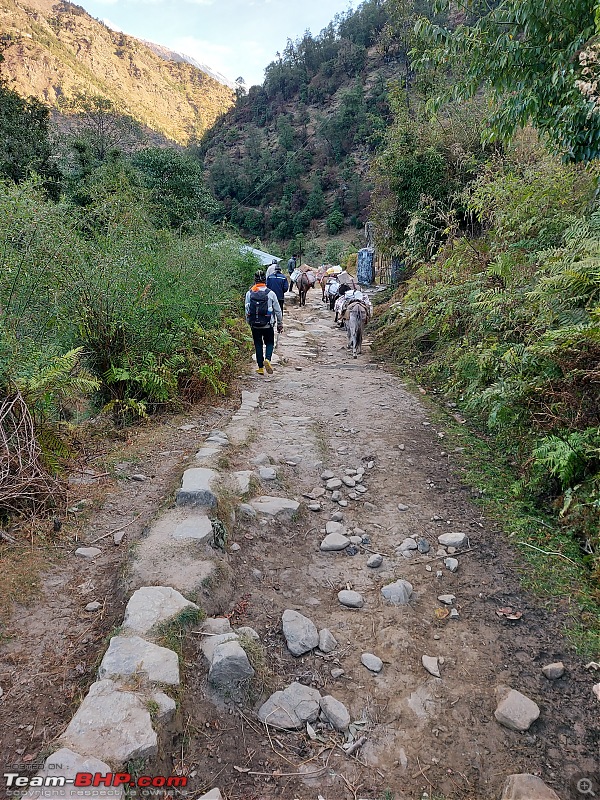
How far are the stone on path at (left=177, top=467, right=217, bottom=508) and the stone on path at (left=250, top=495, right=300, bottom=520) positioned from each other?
41 centimetres

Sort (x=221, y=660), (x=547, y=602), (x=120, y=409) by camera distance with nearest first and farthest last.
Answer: (x=221, y=660)
(x=547, y=602)
(x=120, y=409)

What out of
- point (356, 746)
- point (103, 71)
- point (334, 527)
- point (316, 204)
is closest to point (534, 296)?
point (334, 527)

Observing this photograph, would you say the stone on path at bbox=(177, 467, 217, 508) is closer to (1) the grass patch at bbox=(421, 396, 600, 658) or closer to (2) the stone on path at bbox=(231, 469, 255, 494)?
(2) the stone on path at bbox=(231, 469, 255, 494)

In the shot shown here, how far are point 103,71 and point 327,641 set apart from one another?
129107mm

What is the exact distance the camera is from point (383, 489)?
4.37 m

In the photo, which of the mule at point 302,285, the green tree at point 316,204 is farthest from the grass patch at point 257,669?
the green tree at point 316,204

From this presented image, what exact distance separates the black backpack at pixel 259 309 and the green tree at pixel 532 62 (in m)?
3.40

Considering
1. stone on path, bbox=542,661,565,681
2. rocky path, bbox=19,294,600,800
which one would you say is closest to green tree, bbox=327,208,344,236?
rocky path, bbox=19,294,600,800

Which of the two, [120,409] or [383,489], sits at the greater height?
[120,409]

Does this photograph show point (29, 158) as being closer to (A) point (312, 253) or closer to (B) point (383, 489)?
(B) point (383, 489)

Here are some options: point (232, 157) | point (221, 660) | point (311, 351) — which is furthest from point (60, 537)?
point (232, 157)

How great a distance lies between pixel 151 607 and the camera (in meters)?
2.52

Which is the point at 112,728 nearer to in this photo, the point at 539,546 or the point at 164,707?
the point at 164,707

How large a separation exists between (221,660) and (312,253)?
4628 centimetres
